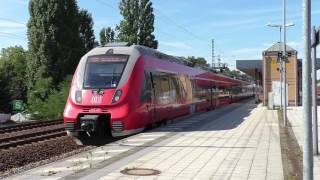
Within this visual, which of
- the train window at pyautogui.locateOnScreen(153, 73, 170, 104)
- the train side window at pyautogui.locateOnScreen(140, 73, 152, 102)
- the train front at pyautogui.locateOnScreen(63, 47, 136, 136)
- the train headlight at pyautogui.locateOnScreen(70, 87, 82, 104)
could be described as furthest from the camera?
the train window at pyautogui.locateOnScreen(153, 73, 170, 104)

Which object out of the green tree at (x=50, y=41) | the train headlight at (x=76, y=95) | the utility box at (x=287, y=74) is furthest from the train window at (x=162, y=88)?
the green tree at (x=50, y=41)

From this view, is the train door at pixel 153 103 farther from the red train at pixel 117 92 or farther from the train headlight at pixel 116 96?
the train headlight at pixel 116 96

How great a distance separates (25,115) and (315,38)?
1455 inches

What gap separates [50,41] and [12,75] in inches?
914

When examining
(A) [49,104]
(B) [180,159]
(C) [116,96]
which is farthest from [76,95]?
(A) [49,104]

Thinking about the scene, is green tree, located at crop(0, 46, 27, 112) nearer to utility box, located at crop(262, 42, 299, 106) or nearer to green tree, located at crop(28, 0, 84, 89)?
green tree, located at crop(28, 0, 84, 89)

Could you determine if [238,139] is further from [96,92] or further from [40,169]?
[40,169]

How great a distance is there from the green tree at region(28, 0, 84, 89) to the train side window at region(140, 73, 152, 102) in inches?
1474

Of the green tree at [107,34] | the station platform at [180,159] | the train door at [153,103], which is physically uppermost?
the green tree at [107,34]

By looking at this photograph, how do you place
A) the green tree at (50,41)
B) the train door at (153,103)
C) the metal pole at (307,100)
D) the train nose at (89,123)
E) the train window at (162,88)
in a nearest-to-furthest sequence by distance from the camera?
the metal pole at (307,100), the train nose at (89,123), the train door at (153,103), the train window at (162,88), the green tree at (50,41)

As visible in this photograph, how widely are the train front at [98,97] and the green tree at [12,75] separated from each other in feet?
130

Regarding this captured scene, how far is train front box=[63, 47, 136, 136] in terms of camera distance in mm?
16594

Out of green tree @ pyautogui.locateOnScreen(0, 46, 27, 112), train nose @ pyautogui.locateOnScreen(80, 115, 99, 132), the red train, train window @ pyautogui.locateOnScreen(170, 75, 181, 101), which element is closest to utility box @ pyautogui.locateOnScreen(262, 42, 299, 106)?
green tree @ pyautogui.locateOnScreen(0, 46, 27, 112)

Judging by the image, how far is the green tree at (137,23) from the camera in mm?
58938
